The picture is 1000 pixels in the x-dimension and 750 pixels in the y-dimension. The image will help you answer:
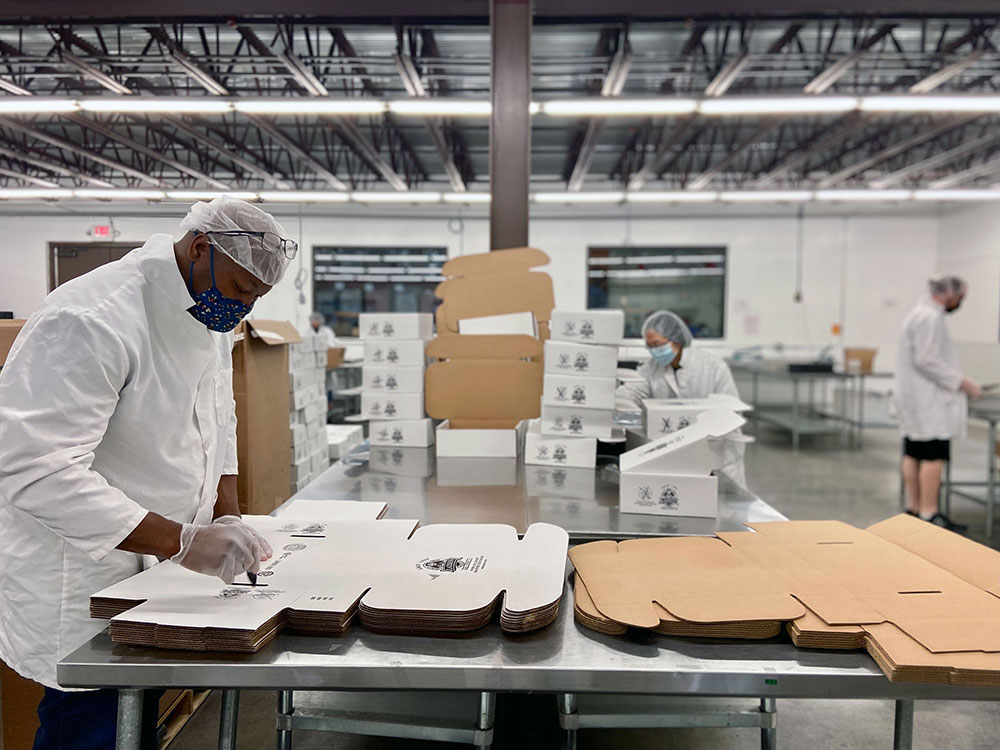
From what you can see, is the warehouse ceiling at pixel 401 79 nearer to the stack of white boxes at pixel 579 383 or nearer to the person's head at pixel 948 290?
the person's head at pixel 948 290

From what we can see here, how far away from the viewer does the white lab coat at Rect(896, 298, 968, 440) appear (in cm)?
375

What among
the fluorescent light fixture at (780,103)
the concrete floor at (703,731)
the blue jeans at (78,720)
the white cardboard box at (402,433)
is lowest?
the concrete floor at (703,731)

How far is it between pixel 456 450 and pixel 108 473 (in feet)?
4.16

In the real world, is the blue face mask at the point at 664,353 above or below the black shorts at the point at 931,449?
above

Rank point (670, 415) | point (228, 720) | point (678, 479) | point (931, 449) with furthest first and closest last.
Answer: point (931, 449)
point (670, 415)
point (678, 479)
point (228, 720)

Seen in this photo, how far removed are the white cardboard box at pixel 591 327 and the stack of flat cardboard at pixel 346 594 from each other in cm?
97

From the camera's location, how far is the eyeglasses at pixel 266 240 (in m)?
1.08

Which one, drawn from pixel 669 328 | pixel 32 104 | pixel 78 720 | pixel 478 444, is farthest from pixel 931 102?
pixel 32 104

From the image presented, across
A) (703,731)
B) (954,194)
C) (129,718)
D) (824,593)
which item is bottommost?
(703,731)

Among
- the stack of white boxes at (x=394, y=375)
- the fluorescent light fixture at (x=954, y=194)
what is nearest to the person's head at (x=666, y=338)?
the stack of white boxes at (x=394, y=375)

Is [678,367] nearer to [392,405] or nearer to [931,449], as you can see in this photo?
[392,405]

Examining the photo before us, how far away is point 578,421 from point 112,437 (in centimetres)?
135

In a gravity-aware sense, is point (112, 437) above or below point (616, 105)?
below

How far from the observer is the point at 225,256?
109 centimetres
